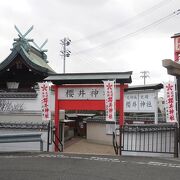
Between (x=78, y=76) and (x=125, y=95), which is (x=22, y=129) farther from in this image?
(x=125, y=95)

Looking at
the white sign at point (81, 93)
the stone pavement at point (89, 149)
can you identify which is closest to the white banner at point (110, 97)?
the white sign at point (81, 93)

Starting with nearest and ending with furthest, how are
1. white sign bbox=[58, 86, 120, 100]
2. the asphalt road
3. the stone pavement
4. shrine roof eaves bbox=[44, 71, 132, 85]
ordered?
the asphalt road < shrine roof eaves bbox=[44, 71, 132, 85] < white sign bbox=[58, 86, 120, 100] < the stone pavement

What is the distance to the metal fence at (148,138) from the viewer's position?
14664 mm

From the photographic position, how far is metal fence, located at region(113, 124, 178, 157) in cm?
1466

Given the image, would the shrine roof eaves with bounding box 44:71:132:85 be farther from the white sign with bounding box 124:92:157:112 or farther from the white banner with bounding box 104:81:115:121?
the white sign with bounding box 124:92:157:112

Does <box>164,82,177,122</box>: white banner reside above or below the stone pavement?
above

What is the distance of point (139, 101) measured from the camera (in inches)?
687

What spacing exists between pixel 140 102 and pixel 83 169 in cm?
805

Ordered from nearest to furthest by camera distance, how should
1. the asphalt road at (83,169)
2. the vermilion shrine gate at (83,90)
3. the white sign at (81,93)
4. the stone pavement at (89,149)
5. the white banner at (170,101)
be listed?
the asphalt road at (83,169), the white banner at (170,101), the vermilion shrine gate at (83,90), the white sign at (81,93), the stone pavement at (89,149)

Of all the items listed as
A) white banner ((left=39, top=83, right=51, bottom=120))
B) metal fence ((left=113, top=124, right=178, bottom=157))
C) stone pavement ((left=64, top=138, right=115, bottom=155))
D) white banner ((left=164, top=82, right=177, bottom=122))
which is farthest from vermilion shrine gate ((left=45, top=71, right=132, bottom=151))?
stone pavement ((left=64, top=138, right=115, bottom=155))

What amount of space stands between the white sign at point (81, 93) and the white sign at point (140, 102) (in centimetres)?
147

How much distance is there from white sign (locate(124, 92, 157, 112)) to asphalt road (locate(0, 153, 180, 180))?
531 centimetres

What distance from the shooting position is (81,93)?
1739 cm

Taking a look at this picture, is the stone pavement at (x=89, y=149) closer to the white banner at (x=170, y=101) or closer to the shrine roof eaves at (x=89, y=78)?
the shrine roof eaves at (x=89, y=78)
